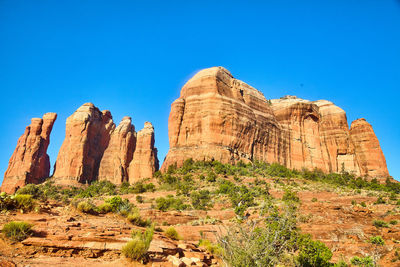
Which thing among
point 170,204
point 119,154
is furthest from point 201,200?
point 119,154

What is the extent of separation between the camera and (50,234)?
8945 millimetres

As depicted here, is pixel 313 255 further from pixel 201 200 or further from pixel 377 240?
pixel 201 200

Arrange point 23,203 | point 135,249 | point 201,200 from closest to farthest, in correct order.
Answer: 1. point 135,249
2. point 23,203
3. point 201,200

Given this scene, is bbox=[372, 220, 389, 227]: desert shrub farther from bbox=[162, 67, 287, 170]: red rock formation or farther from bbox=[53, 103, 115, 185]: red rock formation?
bbox=[53, 103, 115, 185]: red rock formation

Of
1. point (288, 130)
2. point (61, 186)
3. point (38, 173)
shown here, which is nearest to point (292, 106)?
point (288, 130)

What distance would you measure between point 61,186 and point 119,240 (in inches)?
2067

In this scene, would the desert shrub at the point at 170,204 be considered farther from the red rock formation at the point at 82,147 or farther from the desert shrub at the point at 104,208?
the red rock formation at the point at 82,147

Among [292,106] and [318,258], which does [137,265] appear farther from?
[292,106]

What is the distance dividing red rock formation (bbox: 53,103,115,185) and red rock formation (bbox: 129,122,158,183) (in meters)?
8.87

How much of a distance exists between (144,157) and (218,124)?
21.6 meters

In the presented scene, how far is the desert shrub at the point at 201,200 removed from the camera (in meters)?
30.2

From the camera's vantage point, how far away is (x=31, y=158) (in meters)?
61.8

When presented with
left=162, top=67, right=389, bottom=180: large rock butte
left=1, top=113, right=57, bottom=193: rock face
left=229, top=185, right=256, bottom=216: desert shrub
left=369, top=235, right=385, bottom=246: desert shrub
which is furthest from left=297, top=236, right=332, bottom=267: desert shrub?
left=1, top=113, right=57, bottom=193: rock face

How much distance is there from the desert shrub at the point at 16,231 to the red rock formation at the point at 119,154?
5677cm
